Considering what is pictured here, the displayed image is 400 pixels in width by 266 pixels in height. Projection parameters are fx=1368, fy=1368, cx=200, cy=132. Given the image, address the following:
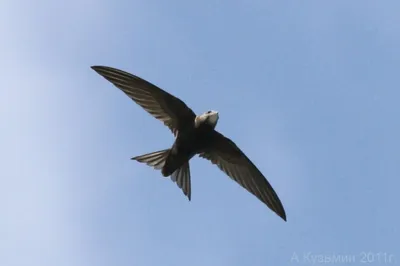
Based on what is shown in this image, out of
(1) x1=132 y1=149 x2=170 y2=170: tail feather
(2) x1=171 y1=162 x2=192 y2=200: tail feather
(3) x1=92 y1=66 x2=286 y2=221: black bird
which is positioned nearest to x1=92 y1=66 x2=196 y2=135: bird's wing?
(3) x1=92 y1=66 x2=286 y2=221: black bird

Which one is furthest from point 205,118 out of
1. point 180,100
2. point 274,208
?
point 274,208

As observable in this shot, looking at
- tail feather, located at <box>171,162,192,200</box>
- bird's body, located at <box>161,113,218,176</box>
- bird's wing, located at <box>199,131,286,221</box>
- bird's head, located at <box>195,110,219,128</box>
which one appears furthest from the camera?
bird's wing, located at <box>199,131,286,221</box>

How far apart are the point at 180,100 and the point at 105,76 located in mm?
863

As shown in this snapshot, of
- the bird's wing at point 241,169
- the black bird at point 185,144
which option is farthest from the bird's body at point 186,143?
the bird's wing at point 241,169

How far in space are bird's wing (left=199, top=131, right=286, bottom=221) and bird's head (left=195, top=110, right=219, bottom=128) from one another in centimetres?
48

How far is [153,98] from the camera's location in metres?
15.2

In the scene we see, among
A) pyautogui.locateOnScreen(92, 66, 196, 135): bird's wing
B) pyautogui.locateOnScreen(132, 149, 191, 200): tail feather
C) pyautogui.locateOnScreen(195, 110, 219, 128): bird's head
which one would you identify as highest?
pyautogui.locateOnScreen(92, 66, 196, 135): bird's wing

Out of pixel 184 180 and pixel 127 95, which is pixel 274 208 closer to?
pixel 184 180

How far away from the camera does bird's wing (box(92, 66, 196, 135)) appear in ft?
49.2

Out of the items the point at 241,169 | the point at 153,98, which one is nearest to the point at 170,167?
the point at 153,98

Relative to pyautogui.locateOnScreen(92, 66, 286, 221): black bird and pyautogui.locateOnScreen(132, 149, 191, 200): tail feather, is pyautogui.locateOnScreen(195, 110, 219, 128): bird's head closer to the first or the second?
pyautogui.locateOnScreen(92, 66, 286, 221): black bird

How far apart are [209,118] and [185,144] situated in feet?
1.50

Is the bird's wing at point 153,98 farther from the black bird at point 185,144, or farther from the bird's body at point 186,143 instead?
the bird's body at point 186,143

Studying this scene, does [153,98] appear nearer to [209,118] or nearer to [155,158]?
[155,158]
